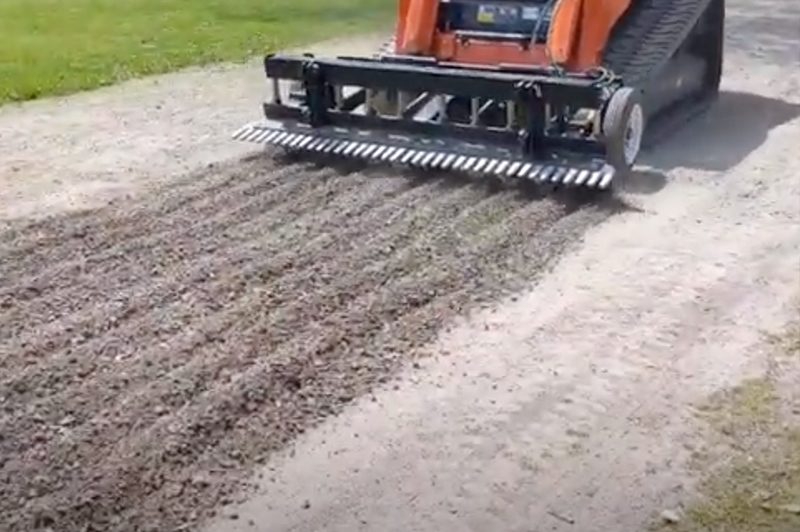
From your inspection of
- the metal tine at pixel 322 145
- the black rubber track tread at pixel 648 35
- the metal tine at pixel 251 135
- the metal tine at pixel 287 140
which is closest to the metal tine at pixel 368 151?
the metal tine at pixel 322 145

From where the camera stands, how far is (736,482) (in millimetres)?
4309

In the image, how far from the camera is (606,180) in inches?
274

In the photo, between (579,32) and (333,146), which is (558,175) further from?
(333,146)

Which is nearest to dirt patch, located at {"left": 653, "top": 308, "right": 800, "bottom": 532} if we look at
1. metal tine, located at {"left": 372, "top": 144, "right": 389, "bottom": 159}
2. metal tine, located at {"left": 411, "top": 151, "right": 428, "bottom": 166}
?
metal tine, located at {"left": 411, "top": 151, "right": 428, "bottom": 166}

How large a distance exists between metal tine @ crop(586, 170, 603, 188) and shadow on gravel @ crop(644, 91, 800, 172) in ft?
3.02

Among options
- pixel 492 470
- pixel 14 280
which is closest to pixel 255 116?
pixel 14 280

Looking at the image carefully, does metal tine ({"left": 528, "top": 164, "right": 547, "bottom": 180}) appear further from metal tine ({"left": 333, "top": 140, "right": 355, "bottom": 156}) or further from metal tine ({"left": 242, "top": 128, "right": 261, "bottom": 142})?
metal tine ({"left": 242, "top": 128, "right": 261, "bottom": 142})

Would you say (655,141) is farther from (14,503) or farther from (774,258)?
(14,503)

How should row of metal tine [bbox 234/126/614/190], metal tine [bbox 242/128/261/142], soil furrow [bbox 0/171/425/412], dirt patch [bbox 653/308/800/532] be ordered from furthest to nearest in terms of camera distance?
metal tine [bbox 242/128/261/142] → row of metal tine [bbox 234/126/614/190] → soil furrow [bbox 0/171/425/412] → dirt patch [bbox 653/308/800/532]

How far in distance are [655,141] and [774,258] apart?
2127 mm

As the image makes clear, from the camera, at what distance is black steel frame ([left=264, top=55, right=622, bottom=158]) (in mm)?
7160

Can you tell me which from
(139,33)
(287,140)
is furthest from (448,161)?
(139,33)

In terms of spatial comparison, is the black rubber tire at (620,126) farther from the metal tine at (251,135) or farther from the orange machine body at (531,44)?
the metal tine at (251,135)

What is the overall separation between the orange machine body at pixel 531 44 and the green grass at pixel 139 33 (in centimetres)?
325
